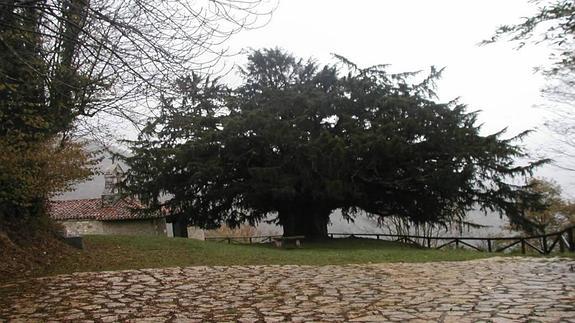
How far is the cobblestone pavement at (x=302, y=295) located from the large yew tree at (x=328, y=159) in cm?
968

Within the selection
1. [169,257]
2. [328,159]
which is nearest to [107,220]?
[328,159]

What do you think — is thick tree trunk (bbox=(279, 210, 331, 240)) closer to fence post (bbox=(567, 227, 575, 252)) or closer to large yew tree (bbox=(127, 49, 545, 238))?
large yew tree (bbox=(127, 49, 545, 238))

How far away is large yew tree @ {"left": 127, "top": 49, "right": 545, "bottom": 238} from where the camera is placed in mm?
19094

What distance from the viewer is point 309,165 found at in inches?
765

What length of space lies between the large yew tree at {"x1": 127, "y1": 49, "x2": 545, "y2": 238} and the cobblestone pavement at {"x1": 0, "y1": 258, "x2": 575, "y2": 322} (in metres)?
9.68

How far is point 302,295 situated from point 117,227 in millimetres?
26154

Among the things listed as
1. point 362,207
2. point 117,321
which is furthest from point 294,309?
point 362,207

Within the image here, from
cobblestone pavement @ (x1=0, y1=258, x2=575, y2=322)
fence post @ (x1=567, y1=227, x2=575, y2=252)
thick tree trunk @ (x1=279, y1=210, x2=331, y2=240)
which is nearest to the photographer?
cobblestone pavement @ (x1=0, y1=258, x2=575, y2=322)

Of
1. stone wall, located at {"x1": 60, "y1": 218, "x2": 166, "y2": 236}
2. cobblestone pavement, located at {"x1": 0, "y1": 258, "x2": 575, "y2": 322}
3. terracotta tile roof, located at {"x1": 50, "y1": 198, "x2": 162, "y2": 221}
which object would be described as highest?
terracotta tile roof, located at {"x1": 50, "y1": 198, "x2": 162, "y2": 221}

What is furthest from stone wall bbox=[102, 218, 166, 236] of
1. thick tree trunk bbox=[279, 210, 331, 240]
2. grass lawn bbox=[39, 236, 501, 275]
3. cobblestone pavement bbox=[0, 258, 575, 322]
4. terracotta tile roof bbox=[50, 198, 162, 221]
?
cobblestone pavement bbox=[0, 258, 575, 322]

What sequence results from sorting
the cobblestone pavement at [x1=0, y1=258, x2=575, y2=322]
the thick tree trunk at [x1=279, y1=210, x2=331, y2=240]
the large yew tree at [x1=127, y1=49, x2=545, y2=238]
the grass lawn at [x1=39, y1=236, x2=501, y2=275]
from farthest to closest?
the thick tree trunk at [x1=279, y1=210, x2=331, y2=240]
the large yew tree at [x1=127, y1=49, x2=545, y2=238]
the grass lawn at [x1=39, y1=236, x2=501, y2=275]
the cobblestone pavement at [x1=0, y1=258, x2=575, y2=322]

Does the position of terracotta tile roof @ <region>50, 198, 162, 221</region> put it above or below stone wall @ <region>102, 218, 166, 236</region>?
above

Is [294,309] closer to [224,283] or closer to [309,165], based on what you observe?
[224,283]

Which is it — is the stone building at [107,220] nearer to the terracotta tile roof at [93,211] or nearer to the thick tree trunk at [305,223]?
the terracotta tile roof at [93,211]
